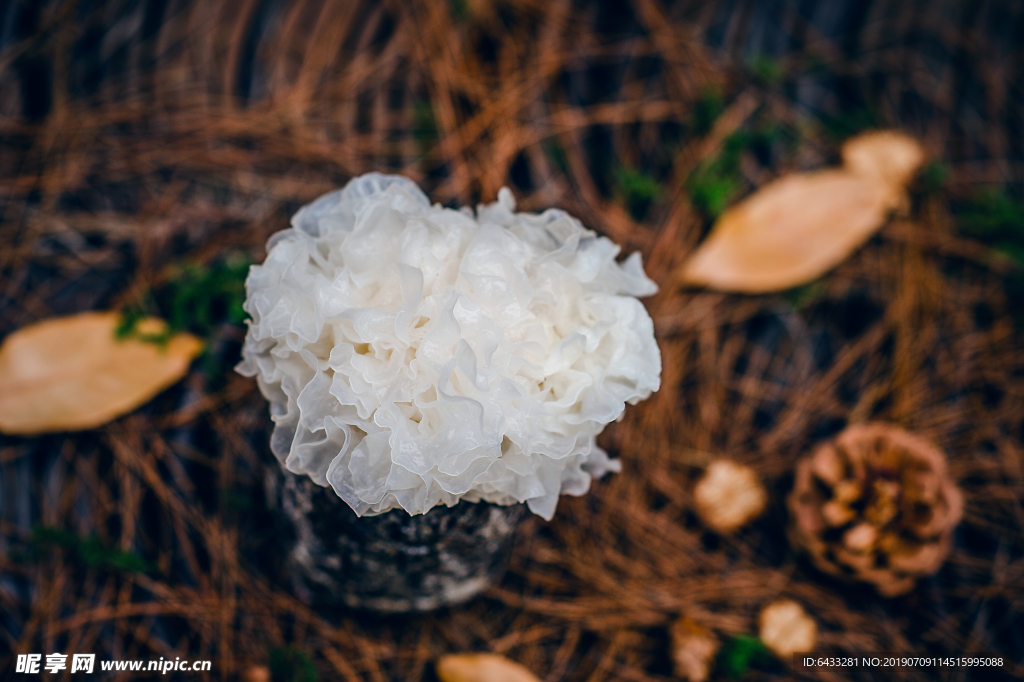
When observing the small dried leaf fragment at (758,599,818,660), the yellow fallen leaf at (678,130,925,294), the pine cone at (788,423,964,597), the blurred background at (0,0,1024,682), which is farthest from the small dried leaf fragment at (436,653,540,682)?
the yellow fallen leaf at (678,130,925,294)

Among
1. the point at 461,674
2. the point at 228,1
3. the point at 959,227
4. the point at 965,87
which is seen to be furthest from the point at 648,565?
the point at 228,1

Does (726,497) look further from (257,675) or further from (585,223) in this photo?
(257,675)

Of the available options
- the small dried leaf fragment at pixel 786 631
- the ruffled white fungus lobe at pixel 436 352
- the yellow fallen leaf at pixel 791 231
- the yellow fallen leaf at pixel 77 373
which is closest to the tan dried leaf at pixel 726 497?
the small dried leaf fragment at pixel 786 631

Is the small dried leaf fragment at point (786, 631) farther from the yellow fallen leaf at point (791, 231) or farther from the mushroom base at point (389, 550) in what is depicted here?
the yellow fallen leaf at point (791, 231)

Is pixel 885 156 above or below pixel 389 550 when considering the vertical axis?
above

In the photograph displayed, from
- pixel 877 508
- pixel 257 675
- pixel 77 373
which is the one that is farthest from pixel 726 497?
pixel 77 373

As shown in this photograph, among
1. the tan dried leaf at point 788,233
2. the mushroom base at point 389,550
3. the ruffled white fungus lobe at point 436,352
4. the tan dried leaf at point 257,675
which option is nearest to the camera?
the ruffled white fungus lobe at point 436,352

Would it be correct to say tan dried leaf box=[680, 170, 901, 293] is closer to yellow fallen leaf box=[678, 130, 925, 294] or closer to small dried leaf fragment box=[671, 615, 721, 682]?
yellow fallen leaf box=[678, 130, 925, 294]
